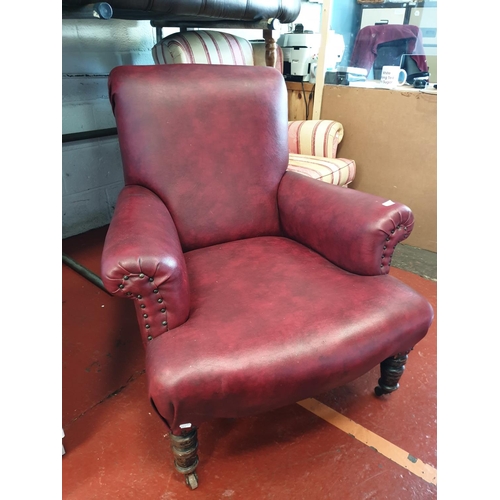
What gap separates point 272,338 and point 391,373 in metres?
0.51

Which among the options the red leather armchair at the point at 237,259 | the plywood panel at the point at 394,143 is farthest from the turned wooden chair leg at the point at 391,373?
the plywood panel at the point at 394,143

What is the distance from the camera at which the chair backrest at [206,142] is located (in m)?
1.21

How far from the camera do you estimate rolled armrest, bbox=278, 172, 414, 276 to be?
106 centimetres

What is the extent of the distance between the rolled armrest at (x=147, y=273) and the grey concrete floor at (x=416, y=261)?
1415 millimetres

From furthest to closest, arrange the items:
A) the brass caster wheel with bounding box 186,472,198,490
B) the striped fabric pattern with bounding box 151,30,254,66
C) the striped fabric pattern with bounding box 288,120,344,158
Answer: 1. the striped fabric pattern with bounding box 288,120,344,158
2. the striped fabric pattern with bounding box 151,30,254,66
3. the brass caster wheel with bounding box 186,472,198,490

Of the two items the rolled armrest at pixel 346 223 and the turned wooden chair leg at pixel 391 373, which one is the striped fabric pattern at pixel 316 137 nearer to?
the rolled armrest at pixel 346 223

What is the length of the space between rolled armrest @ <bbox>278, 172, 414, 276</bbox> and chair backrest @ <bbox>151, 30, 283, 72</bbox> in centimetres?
93

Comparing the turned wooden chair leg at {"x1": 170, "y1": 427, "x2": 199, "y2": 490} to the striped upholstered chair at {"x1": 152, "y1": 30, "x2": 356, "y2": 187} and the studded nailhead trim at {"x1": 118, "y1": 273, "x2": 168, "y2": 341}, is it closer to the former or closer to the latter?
the studded nailhead trim at {"x1": 118, "y1": 273, "x2": 168, "y2": 341}

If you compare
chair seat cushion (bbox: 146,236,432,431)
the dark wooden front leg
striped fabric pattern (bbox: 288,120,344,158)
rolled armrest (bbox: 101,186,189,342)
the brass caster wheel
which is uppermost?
the dark wooden front leg

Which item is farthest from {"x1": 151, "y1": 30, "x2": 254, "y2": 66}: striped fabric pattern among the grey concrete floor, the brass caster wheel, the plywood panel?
the brass caster wheel

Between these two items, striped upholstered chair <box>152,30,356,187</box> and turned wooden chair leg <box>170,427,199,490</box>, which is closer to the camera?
turned wooden chair leg <box>170,427,199,490</box>

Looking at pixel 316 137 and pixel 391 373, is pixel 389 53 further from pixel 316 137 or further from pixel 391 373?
pixel 391 373

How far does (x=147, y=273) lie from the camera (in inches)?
32.5

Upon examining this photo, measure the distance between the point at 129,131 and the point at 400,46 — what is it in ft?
6.71
